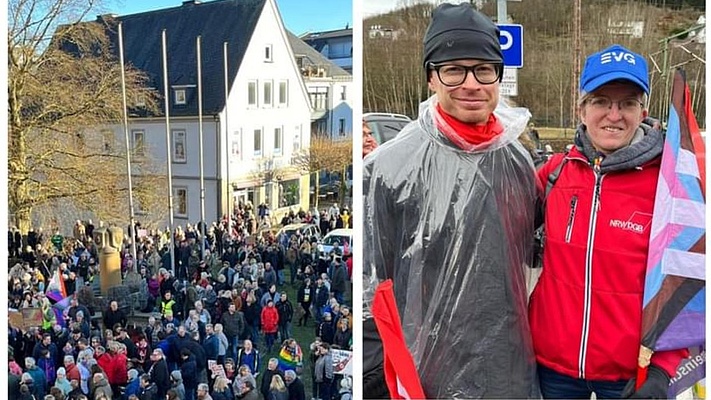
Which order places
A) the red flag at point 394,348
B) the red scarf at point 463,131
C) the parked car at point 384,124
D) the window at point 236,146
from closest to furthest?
the red scarf at point 463,131, the red flag at point 394,348, the parked car at point 384,124, the window at point 236,146

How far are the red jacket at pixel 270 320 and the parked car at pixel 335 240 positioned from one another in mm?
262

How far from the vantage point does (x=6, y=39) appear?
2043 millimetres

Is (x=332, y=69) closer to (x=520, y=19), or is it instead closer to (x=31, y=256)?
(x=520, y=19)

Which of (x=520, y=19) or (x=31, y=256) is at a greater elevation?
(x=520, y=19)

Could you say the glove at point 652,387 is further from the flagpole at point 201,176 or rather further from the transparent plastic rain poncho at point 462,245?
the flagpole at point 201,176

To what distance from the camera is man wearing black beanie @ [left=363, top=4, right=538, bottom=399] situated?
169cm

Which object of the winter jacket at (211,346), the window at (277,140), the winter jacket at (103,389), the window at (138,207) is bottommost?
the winter jacket at (103,389)

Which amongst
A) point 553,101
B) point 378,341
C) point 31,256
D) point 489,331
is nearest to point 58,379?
point 31,256

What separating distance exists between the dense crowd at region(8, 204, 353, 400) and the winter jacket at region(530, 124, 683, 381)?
81 cm

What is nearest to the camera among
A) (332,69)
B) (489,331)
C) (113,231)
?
(489,331)

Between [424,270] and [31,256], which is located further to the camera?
[31,256]

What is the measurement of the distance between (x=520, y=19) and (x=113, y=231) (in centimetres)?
155

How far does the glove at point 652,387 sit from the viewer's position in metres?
1.60

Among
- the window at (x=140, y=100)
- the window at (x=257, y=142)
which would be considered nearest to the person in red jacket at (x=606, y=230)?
the window at (x=257, y=142)
